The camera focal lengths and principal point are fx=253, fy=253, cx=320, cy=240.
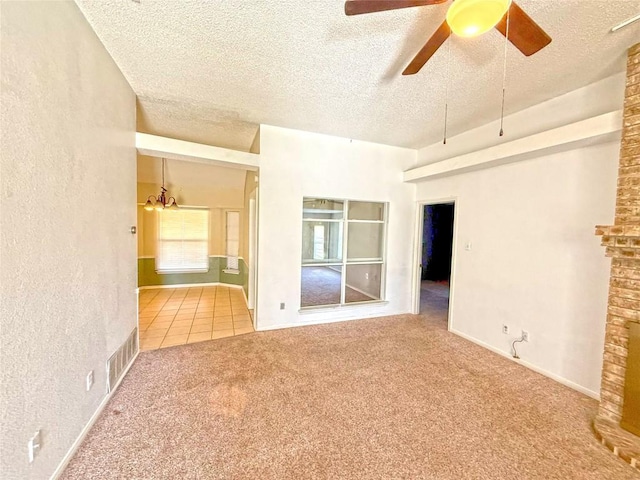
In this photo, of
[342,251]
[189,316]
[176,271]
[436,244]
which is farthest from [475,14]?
[436,244]

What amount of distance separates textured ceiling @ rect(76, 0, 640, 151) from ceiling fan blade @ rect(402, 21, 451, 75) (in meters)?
0.28

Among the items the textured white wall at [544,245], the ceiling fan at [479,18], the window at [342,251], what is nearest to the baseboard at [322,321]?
the window at [342,251]

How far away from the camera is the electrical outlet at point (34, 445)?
133 cm

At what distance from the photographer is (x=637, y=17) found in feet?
5.74

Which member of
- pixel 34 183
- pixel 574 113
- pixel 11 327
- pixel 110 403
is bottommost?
pixel 110 403

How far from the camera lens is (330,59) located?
2.24m

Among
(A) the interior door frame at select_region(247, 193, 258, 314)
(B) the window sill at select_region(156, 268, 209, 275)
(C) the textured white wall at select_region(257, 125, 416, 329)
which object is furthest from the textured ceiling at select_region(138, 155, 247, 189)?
(B) the window sill at select_region(156, 268, 209, 275)

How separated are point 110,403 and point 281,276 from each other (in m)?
2.29

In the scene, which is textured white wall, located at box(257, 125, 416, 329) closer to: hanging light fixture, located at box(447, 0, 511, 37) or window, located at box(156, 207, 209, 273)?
hanging light fixture, located at box(447, 0, 511, 37)

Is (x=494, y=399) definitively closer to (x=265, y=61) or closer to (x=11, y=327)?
(x=11, y=327)

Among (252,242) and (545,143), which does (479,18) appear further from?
(252,242)

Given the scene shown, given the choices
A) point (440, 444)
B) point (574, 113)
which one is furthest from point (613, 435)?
point (574, 113)

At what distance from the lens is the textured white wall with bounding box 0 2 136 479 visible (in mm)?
1218

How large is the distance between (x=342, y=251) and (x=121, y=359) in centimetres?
320
